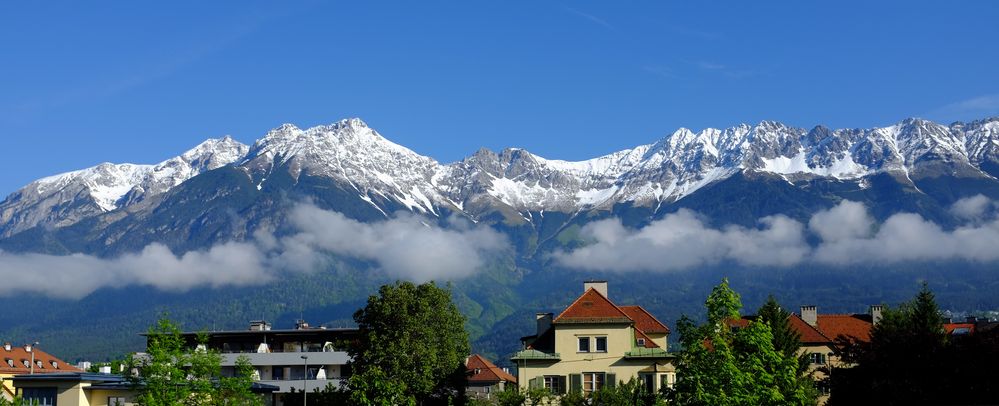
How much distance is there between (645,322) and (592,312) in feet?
53.1

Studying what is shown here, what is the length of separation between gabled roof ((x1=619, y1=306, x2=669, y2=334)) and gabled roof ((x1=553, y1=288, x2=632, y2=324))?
9405mm

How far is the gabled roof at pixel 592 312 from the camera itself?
313 feet

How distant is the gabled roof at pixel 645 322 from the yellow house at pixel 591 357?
10.1 m

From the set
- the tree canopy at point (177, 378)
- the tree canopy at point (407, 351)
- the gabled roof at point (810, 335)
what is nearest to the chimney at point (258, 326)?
the tree canopy at point (407, 351)

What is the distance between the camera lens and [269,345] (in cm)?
14488

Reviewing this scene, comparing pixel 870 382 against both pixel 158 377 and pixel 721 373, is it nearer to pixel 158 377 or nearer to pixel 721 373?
pixel 721 373

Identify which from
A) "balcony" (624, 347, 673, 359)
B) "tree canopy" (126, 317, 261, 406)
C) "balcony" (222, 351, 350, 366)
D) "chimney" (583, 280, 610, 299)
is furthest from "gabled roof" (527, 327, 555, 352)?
"balcony" (222, 351, 350, 366)

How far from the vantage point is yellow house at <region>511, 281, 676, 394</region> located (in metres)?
94.8

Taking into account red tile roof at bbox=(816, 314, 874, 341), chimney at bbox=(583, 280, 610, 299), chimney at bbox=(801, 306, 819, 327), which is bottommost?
red tile roof at bbox=(816, 314, 874, 341)

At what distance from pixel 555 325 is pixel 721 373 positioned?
41296 millimetres

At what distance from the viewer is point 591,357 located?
95375 millimetres

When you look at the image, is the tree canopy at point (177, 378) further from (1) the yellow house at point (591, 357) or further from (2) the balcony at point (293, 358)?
(2) the balcony at point (293, 358)

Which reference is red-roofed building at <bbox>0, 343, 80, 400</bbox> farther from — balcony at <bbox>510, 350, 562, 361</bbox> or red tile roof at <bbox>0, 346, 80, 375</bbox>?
balcony at <bbox>510, 350, 562, 361</bbox>

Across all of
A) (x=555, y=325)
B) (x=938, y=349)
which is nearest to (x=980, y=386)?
(x=938, y=349)
